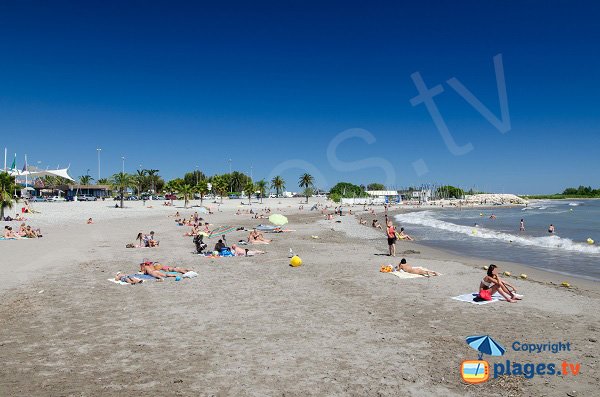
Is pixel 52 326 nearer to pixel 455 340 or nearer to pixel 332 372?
pixel 332 372

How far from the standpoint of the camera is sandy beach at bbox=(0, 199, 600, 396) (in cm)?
592

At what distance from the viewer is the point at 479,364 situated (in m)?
6.42

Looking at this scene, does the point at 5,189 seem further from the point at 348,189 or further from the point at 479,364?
the point at 348,189

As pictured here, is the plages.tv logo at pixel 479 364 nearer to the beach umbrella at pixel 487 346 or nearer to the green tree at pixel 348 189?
the beach umbrella at pixel 487 346

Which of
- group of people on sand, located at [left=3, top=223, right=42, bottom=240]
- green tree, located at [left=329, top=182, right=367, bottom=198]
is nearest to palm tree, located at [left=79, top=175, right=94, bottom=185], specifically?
green tree, located at [left=329, top=182, right=367, bottom=198]

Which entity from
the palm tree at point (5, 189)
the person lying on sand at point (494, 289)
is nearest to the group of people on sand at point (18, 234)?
the palm tree at point (5, 189)

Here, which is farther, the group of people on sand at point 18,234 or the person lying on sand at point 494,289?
the group of people on sand at point 18,234

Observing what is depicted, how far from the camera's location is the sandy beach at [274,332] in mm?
5918

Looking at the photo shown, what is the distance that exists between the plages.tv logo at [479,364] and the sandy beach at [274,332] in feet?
0.54

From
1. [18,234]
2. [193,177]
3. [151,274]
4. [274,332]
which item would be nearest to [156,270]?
[151,274]

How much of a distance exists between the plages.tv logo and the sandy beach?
0.54 feet

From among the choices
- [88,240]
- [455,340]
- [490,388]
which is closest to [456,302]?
[455,340]

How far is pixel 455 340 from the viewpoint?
766 cm

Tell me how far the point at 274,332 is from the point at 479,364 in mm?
3640
